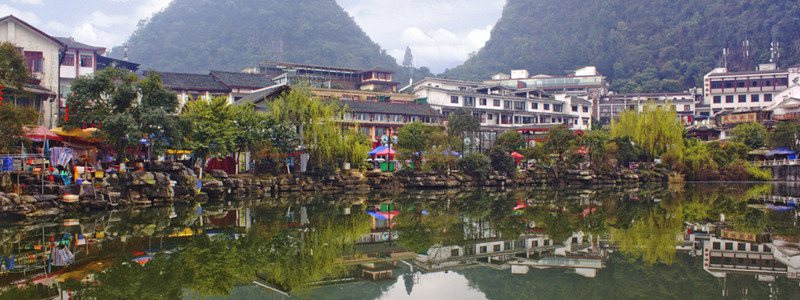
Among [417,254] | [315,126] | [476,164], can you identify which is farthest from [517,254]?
[476,164]

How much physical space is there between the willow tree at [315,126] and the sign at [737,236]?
64.4 feet

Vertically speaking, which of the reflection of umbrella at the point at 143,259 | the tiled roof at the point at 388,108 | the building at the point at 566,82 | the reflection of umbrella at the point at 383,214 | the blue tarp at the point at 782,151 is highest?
the building at the point at 566,82

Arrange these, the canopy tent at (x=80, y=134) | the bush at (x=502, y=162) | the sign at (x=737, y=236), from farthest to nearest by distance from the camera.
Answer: the bush at (x=502, y=162) < the canopy tent at (x=80, y=134) < the sign at (x=737, y=236)

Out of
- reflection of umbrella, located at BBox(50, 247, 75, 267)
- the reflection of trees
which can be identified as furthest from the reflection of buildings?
reflection of umbrella, located at BBox(50, 247, 75, 267)

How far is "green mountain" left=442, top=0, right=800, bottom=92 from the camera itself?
7550 cm

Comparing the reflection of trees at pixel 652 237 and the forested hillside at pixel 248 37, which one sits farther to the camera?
the forested hillside at pixel 248 37

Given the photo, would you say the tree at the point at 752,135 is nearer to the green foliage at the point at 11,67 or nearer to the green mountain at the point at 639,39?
the green mountain at the point at 639,39

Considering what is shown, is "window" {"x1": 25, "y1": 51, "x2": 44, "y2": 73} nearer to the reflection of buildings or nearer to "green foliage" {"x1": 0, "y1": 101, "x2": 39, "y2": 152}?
"green foliage" {"x1": 0, "y1": 101, "x2": 39, "y2": 152}

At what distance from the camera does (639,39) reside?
89312mm

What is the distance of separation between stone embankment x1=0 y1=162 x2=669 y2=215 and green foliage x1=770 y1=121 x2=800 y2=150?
427 inches

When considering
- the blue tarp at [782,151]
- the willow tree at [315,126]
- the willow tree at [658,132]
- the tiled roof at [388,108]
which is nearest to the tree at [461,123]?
the tiled roof at [388,108]

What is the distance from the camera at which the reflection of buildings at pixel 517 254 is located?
363 inches

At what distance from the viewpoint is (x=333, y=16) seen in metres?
101

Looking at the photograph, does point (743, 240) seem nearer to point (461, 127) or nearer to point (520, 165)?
point (520, 165)
